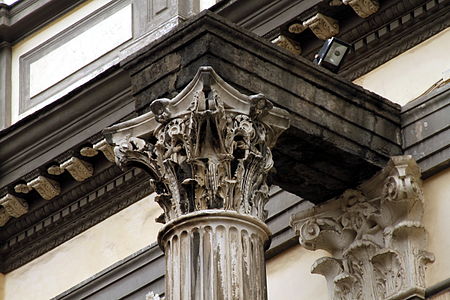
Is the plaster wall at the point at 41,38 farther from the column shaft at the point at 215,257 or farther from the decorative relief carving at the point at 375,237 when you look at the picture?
the column shaft at the point at 215,257

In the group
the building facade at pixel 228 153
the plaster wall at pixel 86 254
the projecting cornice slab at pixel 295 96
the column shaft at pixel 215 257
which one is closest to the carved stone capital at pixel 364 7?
the building facade at pixel 228 153

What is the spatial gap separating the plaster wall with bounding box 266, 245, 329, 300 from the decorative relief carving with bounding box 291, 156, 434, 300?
0.83 ft

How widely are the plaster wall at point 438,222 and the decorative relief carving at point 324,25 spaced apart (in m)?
1.58

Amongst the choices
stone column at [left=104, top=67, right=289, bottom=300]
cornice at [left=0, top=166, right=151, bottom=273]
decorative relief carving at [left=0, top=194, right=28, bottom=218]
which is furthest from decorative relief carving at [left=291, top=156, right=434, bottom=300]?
decorative relief carving at [left=0, top=194, right=28, bottom=218]

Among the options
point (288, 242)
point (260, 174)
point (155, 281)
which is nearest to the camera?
point (260, 174)

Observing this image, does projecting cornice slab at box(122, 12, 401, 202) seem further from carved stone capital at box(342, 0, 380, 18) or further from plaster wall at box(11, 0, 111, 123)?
plaster wall at box(11, 0, 111, 123)

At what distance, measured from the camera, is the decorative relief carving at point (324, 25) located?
15219 mm

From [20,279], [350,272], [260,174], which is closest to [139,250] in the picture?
[20,279]

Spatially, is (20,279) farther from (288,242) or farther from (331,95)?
(331,95)

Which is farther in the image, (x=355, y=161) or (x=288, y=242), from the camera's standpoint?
(x=288, y=242)

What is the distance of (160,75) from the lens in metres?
13.3

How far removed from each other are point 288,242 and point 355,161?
4.08ft

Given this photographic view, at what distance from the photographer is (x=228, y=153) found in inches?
501

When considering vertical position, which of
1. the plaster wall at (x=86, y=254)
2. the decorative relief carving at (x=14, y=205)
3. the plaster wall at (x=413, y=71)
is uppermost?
the decorative relief carving at (x=14, y=205)
